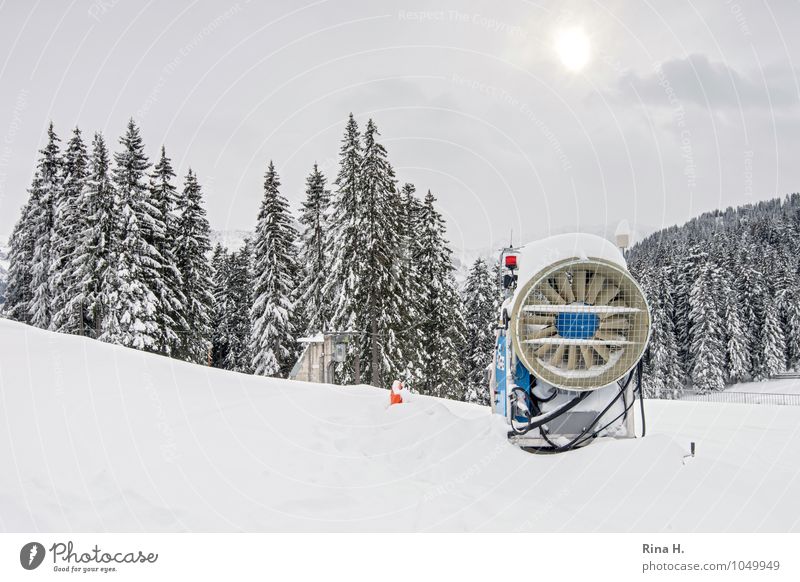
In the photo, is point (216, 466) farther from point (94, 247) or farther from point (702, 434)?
point (94, 247)

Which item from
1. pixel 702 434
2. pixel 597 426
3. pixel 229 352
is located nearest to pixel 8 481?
pixel 597 426

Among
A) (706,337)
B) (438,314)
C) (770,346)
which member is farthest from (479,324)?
(770,346)

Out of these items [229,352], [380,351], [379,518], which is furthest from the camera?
[229,352]

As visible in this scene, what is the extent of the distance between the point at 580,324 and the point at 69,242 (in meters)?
31.8

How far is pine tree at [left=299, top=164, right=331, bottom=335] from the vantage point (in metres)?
29.8

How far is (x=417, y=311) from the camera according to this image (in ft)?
95.2

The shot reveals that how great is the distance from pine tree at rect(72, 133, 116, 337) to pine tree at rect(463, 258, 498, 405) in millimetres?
23030

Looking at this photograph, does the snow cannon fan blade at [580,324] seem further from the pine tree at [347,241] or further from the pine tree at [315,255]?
the pine tree at [315,255]

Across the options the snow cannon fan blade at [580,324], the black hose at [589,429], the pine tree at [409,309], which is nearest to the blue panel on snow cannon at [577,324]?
the snow cannon fan blade at [580,324]

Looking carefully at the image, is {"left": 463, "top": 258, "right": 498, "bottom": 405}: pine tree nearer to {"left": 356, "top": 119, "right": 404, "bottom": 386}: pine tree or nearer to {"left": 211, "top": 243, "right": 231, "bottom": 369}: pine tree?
{"left": 356, "top": 119, "right": 404, "bottom": 386}: pine tree

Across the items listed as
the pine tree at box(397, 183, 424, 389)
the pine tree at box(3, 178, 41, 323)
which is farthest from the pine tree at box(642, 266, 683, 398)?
the pine tree at box(3, 178, 41, 323)

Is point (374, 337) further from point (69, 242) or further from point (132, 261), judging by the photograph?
point (69, 242)

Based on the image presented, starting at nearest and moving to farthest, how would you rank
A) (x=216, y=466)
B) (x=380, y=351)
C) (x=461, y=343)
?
(x=216, y=466)
(x=380, y=351)
(x=461, y=343)

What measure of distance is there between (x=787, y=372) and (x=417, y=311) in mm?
58089
